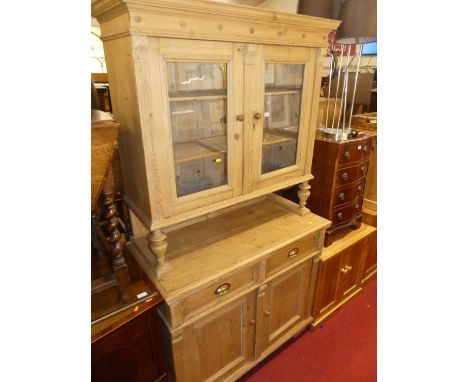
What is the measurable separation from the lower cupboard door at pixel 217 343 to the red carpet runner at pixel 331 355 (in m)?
0.25

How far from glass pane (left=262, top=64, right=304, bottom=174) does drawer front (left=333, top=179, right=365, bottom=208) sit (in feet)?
1.39

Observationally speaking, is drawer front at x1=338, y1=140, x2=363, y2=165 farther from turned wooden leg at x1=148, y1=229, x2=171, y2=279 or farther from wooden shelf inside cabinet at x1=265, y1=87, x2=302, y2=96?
turned wooden leg at x1=148, y1=229, x2=171, y2=279

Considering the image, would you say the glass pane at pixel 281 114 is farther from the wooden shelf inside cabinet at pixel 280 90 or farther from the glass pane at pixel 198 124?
the glass pane at pixel 198 124

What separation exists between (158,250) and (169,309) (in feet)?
0.77

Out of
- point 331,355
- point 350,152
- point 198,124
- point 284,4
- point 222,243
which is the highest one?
point 284,4

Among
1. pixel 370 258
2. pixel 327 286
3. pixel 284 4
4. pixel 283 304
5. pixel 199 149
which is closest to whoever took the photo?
pixel 199 149

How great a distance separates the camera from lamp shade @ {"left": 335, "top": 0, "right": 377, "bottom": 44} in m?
1.40

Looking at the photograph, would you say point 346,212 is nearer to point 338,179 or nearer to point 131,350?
point 338,179

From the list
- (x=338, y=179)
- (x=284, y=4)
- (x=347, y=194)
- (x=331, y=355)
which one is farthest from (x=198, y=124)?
(x=284, y=4)

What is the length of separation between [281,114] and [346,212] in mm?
846

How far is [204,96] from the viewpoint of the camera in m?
1.14

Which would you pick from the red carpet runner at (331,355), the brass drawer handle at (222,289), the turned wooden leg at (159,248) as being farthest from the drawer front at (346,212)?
the turned wooden leg at (159,248)

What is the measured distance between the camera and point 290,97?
1.41m
